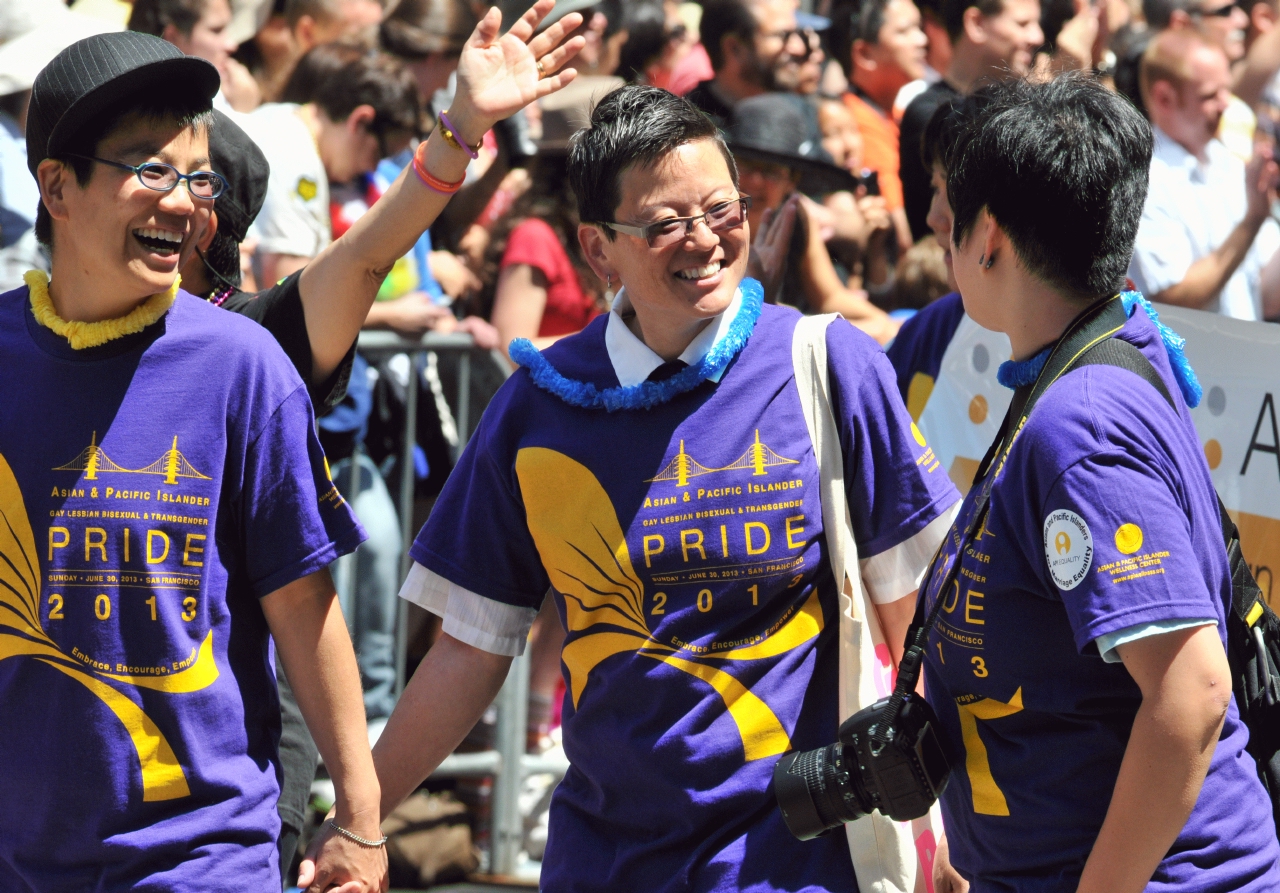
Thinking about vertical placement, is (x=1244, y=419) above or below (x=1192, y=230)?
below

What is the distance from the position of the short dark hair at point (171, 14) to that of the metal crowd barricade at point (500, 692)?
56.0 inches

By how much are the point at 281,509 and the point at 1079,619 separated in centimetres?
124

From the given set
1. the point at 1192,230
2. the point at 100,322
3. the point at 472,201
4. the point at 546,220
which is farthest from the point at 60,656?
the point at 1192,230

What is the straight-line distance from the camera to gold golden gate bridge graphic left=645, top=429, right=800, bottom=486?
2.63 m

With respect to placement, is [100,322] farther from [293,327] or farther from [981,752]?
[981,752]

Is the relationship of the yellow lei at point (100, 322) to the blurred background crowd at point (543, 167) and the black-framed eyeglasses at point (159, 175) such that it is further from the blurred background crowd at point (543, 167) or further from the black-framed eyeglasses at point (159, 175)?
the blurred background crowd at point (543, 167)

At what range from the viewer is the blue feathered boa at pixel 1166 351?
224cm

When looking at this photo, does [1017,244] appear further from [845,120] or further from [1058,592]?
[845,120]

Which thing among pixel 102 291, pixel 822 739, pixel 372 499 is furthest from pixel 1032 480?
pixel 372 499

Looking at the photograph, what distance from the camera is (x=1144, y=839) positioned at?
76.8 inches

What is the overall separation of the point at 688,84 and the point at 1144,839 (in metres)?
5.36

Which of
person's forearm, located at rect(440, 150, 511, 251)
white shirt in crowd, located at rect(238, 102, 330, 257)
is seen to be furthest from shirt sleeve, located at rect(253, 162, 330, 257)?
person's forearm, located at rect(440, 150, 511, 251)

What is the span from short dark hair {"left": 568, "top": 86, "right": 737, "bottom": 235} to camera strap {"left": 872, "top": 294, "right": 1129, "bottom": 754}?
2.67ft

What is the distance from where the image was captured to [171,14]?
18.0 ft
